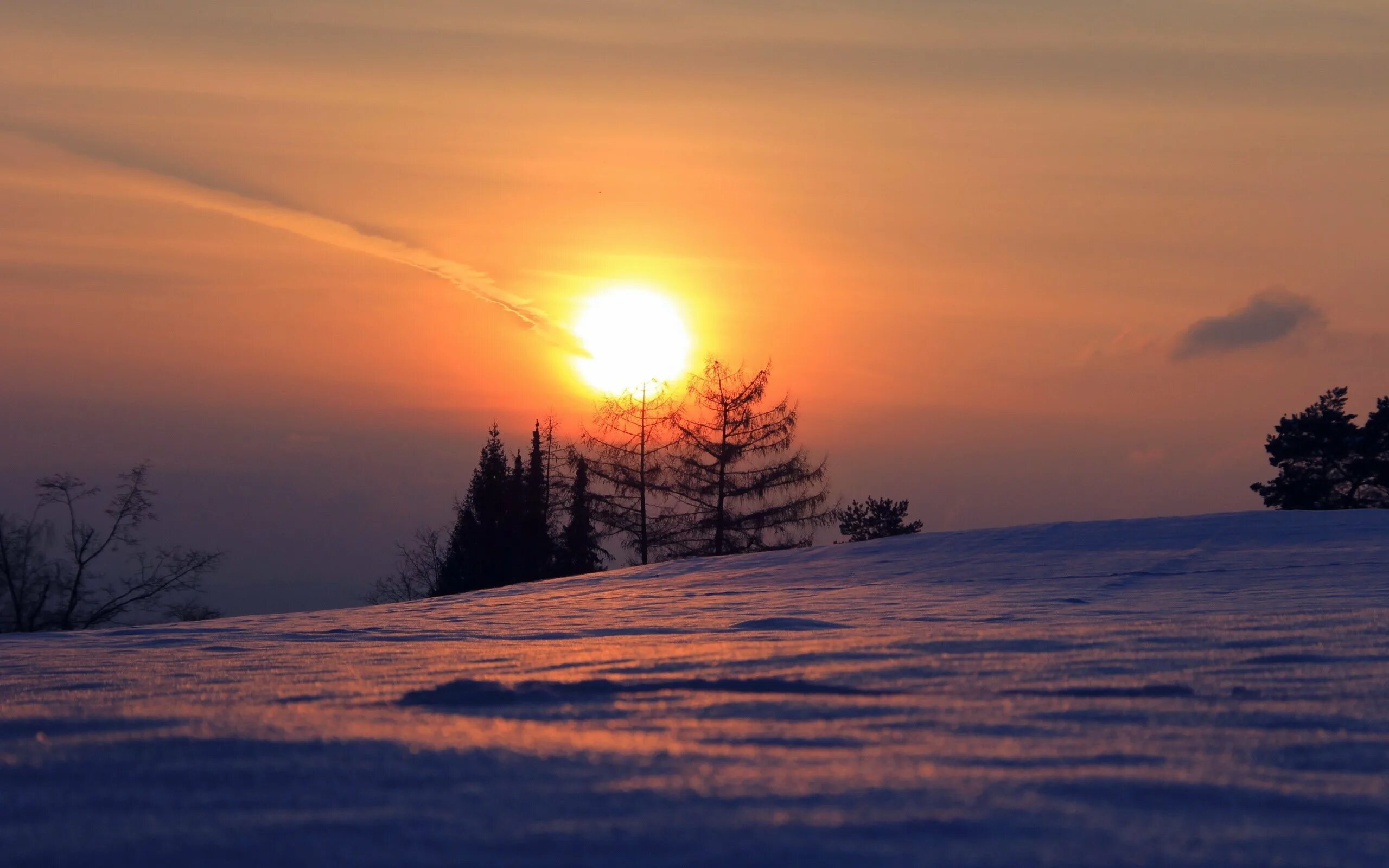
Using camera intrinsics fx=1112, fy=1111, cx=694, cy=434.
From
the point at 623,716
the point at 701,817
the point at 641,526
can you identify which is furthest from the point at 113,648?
the point at 641,526

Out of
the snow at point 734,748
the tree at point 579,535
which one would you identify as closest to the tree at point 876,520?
the tree at point 579,535

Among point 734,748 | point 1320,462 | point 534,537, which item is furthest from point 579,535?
point 734,748

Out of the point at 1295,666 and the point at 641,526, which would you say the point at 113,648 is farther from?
the point at 641,526

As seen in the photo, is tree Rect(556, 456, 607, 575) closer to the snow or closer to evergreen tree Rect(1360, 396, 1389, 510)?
evergreen tree Rect(1360, 396, 1389, 510)

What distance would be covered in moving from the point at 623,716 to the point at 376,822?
0.81 meters

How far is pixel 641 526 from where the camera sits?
120ft

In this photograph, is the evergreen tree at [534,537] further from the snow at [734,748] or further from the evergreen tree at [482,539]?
the snow at [734,748]

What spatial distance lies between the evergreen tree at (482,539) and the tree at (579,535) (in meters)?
2.43

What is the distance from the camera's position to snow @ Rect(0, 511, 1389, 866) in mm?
1433

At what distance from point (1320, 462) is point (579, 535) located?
25.8 m

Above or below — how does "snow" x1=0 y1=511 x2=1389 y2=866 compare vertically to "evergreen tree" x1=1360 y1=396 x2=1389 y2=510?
below

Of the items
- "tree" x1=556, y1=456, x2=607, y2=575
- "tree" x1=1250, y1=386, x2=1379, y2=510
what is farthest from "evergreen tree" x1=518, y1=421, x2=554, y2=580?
"tree" x1=1250, y1=386, x2=1379, y2=510

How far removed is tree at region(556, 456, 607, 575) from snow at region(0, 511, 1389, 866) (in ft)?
109

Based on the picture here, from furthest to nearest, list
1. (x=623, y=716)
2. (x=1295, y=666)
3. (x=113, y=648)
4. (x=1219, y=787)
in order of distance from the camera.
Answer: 1. (x=113, y=648)
2. (x=1295, y=666)
3. (x=623, y=716)
4. (x=1219, y=787)
